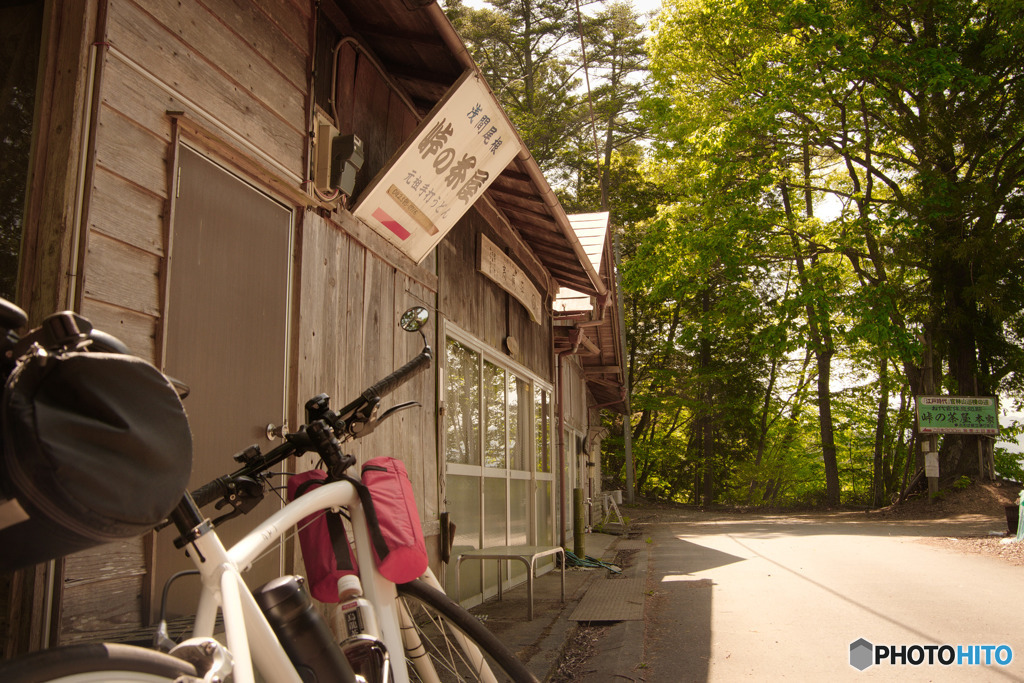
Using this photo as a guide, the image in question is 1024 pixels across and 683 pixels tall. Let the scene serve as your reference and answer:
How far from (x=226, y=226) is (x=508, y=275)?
15.6 feet

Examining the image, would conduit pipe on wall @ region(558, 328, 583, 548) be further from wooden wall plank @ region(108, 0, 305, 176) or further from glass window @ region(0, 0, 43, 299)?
glass window @ region(0, 0, 43, 299)

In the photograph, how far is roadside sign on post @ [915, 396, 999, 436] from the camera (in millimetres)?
17397

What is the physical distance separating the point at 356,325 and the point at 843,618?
459cm

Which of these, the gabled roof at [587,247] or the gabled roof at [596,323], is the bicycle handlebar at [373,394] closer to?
the gabled roof at [587,247]

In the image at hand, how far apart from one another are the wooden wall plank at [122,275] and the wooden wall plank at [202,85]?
2.16ft

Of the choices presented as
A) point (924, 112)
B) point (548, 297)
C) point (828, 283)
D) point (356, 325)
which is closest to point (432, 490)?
point (356, 325)

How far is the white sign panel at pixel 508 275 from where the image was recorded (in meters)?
6.99

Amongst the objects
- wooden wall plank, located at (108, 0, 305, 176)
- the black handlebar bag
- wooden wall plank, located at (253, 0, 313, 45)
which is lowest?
the black handlebar bag

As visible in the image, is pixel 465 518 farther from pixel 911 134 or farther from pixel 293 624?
pixel 911 134

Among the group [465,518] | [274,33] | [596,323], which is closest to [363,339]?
[274,33]

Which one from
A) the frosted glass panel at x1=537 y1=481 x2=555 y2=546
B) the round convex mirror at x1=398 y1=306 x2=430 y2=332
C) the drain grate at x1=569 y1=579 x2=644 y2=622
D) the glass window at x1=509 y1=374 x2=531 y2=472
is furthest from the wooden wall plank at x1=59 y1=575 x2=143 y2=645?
the frosted glass panel at x1=537 y1=481 x2=555 y2=546

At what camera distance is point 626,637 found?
17.7 feet

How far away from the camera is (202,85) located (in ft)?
9.71

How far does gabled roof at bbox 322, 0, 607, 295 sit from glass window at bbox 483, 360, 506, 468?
1576mm
